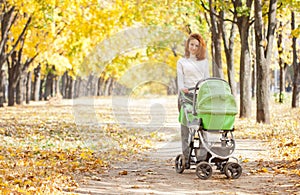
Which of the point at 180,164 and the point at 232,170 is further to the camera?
the point at 180,164

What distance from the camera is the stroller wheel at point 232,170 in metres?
7.96

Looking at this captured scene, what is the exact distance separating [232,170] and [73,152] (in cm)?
425

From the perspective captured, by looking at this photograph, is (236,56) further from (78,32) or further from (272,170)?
(272,170)

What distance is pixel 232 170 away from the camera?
7984 millimetres

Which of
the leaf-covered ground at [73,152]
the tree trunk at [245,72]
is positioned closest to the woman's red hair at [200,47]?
the leaf-covered ground at [73,152]

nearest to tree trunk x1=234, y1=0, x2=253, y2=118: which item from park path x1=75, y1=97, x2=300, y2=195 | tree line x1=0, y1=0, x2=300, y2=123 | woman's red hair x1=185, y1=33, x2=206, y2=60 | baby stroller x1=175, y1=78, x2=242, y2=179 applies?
tree line x1=0, y1=0, x2=300, y2=123

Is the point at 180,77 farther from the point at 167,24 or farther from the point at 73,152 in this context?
the point at 167,24

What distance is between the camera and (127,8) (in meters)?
26.8

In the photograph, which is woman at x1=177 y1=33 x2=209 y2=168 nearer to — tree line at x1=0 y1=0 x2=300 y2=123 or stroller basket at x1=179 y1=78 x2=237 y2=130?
stroller basket at x1=179 y1=78 x2=237 y2=130

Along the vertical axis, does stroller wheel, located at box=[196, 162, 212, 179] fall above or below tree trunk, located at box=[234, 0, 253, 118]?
below

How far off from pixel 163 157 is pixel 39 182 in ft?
13.1

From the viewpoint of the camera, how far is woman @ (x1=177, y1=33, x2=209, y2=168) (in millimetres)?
8516

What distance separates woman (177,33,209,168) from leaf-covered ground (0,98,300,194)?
63.8 inches

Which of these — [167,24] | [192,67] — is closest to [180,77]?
[192,67]
